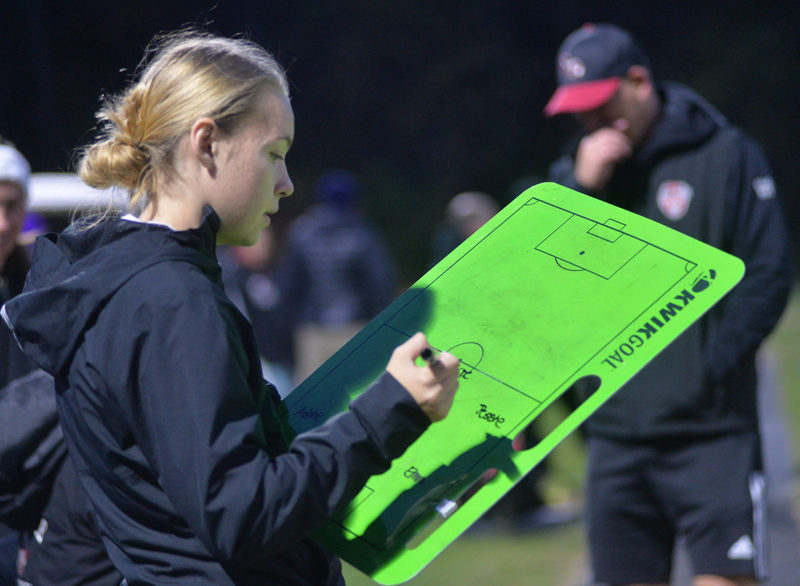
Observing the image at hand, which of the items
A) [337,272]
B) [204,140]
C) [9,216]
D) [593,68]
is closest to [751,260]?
[593,68]

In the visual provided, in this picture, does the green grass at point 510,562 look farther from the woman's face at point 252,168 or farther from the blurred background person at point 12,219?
the woman's face at point 252,168

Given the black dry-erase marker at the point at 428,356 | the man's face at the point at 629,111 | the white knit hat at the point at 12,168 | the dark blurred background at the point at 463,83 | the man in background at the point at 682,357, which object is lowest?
the dark blurred background at the point at 463,83

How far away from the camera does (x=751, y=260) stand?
3.24 metres

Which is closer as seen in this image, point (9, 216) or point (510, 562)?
point (9, 216)

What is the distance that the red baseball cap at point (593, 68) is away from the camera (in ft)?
11.1

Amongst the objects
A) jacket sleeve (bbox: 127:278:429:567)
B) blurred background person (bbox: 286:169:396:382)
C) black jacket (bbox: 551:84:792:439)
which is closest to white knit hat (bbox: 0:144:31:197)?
jacket sleeve (bbox: 127:278:429:567)

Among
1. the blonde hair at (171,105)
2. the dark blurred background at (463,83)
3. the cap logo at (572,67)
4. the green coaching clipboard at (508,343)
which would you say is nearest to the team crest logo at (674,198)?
the cap logo at (572,67)

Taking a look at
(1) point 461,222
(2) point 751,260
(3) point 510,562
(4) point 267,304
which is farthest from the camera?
(4) point 267,304

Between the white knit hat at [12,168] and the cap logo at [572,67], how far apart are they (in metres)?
1.78

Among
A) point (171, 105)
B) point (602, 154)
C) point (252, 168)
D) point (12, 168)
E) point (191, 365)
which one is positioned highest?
point (171, 105)

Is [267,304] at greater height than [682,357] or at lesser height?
lesser

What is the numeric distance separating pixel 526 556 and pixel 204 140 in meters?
4.29

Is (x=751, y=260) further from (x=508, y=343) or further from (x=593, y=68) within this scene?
(x=508, y=343)

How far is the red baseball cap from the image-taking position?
11.1ft
